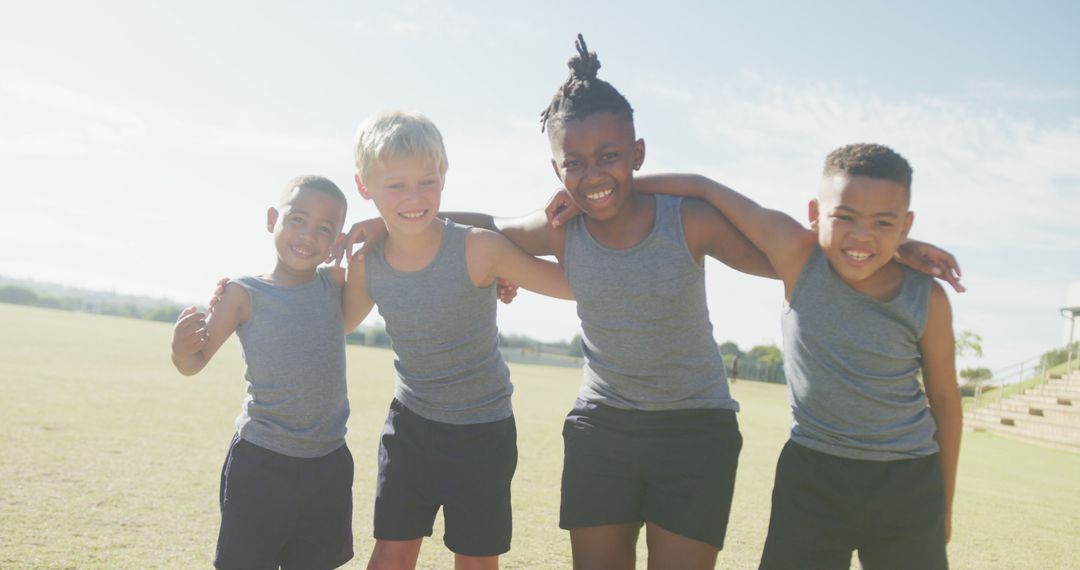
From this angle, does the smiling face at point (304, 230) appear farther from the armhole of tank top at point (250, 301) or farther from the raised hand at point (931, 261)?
the raised hand at point (931, 261)

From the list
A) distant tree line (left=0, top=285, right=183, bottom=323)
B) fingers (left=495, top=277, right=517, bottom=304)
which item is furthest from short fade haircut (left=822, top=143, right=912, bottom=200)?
distant tree line (left=0, top=285, right=183, bottom=323)

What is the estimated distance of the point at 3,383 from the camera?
12508 millimetres

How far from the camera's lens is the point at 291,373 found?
3.60 meters

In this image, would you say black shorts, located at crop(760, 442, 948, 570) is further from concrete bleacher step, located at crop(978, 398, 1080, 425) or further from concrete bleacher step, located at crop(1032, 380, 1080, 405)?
concrete bleacher step, located at crop(1032, 380, 1080, 405)

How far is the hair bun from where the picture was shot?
3488mm

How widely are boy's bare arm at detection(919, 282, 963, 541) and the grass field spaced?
244cm

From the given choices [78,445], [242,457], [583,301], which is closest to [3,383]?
[78,445]

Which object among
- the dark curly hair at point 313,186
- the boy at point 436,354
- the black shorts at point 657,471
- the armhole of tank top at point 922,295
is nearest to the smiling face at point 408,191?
the boy at point 436,354

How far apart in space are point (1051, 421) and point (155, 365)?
2158 cm

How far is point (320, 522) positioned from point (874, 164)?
2.61 m

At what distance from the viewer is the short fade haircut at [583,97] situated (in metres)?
3.30

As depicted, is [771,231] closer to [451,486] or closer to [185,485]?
[451,486]

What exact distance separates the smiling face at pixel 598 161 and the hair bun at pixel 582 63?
0.29 metres

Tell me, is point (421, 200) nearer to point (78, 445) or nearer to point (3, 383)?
point (78, 445)
